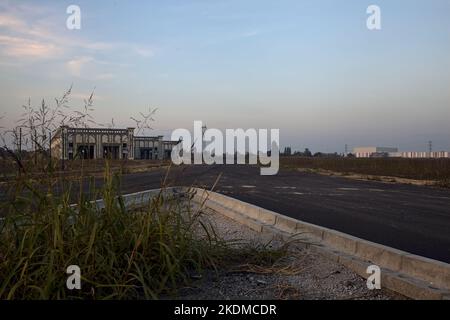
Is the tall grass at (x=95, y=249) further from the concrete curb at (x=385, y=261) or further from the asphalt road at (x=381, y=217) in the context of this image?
the concrete curb at (x=385, y=261)

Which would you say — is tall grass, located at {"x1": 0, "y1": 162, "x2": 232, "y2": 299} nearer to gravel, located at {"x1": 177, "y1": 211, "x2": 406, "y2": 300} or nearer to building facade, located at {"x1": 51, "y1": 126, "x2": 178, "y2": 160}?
gravel, located at {"x1": 177, "y1": 211, "x2": 406, "y2": 300}

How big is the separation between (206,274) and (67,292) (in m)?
1.62

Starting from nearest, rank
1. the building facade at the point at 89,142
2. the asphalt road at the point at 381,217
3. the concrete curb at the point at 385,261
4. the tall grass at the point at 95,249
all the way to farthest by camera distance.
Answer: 1. the tall grass at the point at 95,249
2. the concrete curb at the point at 385,261
3. the building facade at the point at 89,142
4. the asphalt road at the point at 381,217

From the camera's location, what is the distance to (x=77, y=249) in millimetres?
5094

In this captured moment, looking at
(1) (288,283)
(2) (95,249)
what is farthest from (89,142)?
(1) (288,283)

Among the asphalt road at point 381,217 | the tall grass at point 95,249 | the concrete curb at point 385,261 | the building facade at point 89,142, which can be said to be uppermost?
the building facade at point 89,142

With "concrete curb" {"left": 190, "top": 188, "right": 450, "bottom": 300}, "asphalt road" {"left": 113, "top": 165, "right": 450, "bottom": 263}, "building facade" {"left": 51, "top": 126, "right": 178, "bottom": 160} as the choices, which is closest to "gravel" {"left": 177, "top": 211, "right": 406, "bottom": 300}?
"concrete curb" {"left": 190, "top": 188, "right": 450, "bottom": 300}

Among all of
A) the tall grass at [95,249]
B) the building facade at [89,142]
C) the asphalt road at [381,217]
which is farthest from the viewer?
the asphalt road at [381,217]

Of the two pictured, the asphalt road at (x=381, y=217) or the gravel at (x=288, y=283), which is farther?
the asphalt road at (x=381, y=217)

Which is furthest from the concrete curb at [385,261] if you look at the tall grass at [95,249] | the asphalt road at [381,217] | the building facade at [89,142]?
the building facade at [89,142]

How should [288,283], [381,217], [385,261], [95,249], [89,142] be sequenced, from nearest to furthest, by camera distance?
1. [95,249]
2. [288,283]
3. [385,261]
4. [89,142]
5. [381,217]

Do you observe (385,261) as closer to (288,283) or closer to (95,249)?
(288,283)
